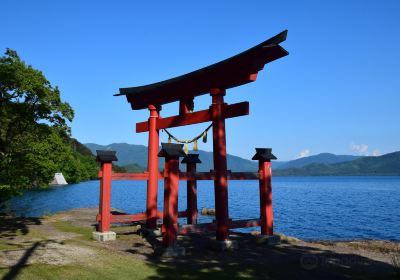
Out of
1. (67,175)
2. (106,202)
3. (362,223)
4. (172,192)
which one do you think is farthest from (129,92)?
(67,175)

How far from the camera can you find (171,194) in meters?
10.2

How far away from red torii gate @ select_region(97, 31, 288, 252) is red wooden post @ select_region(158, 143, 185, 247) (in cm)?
3

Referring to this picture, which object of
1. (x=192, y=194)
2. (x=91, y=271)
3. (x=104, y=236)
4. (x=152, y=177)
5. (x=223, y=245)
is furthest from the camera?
(x=192, y=194)

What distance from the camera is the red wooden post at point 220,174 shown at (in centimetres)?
1097

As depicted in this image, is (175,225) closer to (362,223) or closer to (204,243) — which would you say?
(204,243)

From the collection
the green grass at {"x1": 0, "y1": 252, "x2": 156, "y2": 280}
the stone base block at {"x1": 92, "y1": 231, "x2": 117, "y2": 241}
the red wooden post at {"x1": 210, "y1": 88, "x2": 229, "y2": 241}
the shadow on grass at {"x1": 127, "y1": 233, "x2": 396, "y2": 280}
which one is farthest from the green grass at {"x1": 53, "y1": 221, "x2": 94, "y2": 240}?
the red wooden post at {"x1": 210, "y1": 88, "x2": 229, "y2": 241}

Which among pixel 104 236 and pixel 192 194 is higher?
pixel 192 194

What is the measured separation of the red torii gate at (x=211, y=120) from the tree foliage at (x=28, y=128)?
322cm

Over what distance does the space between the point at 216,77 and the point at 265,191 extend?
424 cm

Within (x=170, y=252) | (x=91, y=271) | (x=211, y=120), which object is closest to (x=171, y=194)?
(x=170, y=252)

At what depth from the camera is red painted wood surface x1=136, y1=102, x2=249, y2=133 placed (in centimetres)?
1070

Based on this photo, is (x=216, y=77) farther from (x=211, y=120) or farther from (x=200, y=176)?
(x=200, y=176)

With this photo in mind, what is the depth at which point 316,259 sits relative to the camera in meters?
9.58

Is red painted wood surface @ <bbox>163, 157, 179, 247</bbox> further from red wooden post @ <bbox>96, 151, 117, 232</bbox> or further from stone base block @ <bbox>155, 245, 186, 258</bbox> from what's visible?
red wooden post @ <bbox>96, 151, 117, 232</bbox>
